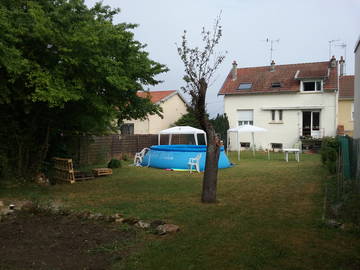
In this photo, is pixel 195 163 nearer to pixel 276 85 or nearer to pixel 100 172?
pixel 100 172

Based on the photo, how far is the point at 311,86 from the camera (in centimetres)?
2931

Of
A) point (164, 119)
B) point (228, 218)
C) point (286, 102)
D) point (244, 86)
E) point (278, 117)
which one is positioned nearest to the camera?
point (228, 218)

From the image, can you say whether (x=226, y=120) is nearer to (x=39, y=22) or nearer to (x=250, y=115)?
(x=250, y=115)

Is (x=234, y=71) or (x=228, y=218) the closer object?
(x=228, y=218)

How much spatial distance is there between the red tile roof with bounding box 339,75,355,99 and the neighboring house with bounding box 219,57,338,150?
12.4 ft

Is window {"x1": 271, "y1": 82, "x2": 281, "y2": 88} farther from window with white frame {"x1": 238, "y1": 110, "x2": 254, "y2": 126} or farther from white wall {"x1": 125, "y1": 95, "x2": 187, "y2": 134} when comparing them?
white wall {"x1": 125, "y1": 95, "x2": 187, "y2": 134}

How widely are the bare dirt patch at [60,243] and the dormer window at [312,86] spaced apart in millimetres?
26112

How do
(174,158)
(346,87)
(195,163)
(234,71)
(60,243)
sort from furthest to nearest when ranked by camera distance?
(234,71), (346,87), (174,158), (195,163), (60,243)

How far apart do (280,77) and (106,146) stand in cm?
1880

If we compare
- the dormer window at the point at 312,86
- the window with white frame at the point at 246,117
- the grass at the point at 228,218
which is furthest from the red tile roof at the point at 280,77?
→ the grass at the point at 228,218

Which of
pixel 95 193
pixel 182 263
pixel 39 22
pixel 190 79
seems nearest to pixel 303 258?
pixel 182 263

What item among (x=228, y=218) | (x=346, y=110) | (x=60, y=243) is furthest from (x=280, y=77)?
(x=60, y=243)

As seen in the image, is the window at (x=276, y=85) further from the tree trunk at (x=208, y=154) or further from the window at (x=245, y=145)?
the tree trunk at (x=208, y=154)

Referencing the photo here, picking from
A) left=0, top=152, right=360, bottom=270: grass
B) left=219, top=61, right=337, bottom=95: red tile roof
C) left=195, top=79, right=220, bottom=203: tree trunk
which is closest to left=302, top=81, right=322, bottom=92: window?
left=219, top=61, right=337, bottom=95: red tile roof
